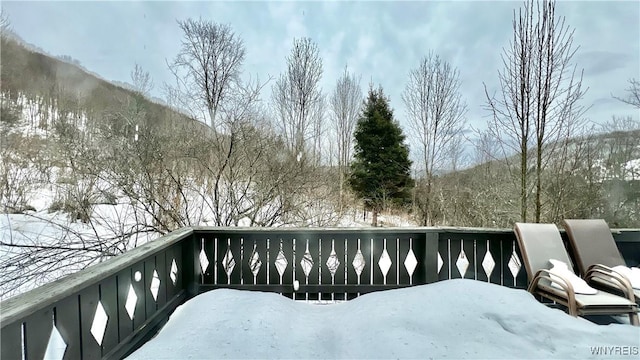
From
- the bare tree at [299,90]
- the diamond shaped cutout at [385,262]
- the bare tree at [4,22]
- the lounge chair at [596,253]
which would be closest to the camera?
the lounge chair at [596,253]

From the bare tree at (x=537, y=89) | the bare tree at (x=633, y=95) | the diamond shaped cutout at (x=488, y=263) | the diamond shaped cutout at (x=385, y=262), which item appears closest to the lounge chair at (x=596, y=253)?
the diamond shaped cutout at (x=488, y=263)

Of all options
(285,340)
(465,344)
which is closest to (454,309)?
(465,344)

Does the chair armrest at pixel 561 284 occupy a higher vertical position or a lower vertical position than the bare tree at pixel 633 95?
lower

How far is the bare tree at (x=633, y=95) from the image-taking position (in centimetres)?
596

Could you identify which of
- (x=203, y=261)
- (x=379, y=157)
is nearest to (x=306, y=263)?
(x=203, y=261)

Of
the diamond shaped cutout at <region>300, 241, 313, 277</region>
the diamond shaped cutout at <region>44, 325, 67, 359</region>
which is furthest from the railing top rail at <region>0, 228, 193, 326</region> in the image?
the diamond shaped cutout at <region>300, 241, 313, 277</region>

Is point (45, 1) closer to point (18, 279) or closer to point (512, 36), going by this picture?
point (18, 279)

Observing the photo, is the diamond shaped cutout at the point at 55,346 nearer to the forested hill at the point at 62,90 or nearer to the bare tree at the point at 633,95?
the forested hill at the point at 62,90

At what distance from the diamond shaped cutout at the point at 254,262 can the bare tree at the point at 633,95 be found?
7.12 metres

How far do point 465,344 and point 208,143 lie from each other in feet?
19.9

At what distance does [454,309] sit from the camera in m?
1.32

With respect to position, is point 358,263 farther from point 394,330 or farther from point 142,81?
point 142,81

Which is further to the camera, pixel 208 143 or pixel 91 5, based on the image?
pixel 208 143

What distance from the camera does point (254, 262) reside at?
3.34 m
